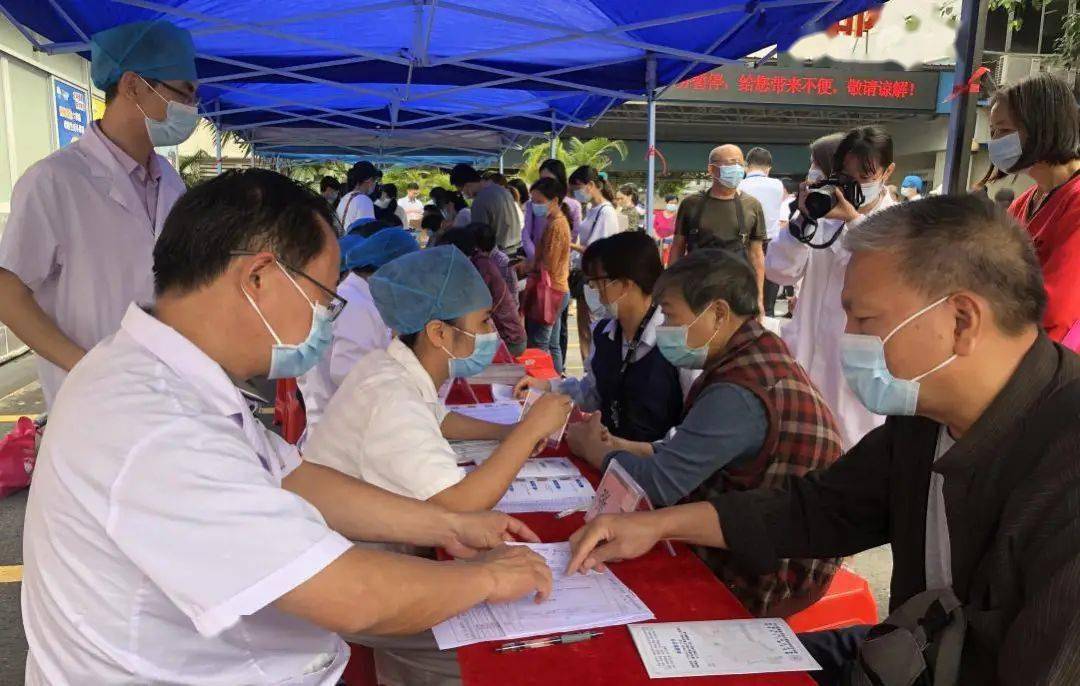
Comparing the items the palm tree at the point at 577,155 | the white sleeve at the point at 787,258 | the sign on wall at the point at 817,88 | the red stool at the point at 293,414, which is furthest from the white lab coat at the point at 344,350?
the palm tree at the point at 577,155

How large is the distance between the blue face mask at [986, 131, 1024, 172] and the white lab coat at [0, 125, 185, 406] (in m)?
2.66

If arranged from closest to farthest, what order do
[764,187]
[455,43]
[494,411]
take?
1. [494,411]
2. [455,43]
3. [764,187]

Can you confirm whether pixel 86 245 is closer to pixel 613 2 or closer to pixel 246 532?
pixel 246 532

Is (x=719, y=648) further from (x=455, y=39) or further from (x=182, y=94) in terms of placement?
(x=455, y=39)

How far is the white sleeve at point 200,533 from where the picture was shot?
34.9 inches

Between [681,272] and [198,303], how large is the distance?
54.6 inches

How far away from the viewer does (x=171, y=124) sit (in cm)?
252

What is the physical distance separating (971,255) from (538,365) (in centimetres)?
284

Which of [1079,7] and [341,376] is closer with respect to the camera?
[341,376]

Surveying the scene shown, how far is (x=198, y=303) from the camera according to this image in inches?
43.1

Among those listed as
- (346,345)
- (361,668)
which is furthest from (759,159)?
(361,668)

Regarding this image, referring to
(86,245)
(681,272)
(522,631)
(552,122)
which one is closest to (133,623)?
(522,631)

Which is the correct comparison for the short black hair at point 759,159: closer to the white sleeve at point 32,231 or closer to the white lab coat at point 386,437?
the white lab coat at point 386,437

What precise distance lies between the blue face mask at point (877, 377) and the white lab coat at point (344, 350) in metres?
1.91
